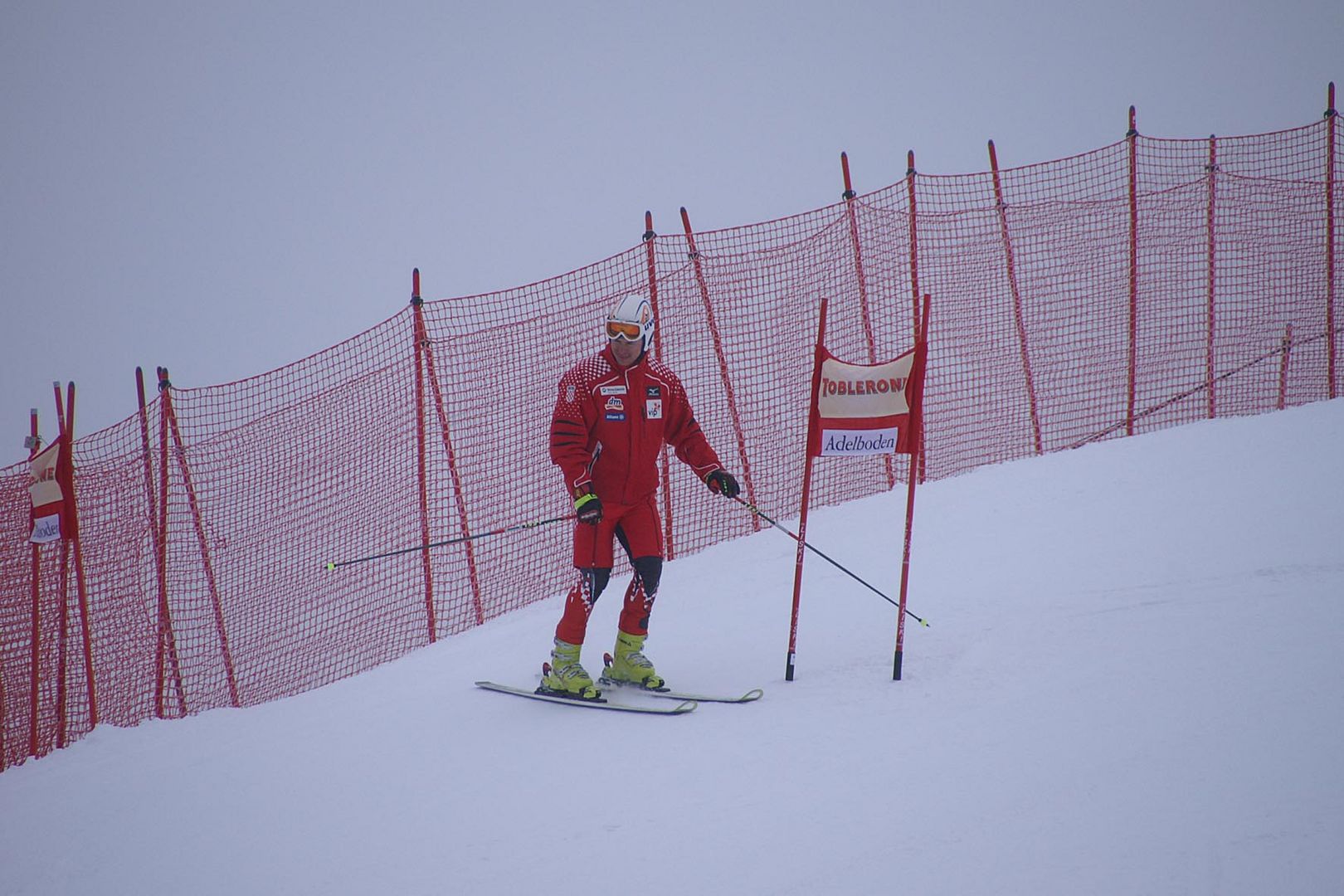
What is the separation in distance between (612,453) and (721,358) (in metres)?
2.87

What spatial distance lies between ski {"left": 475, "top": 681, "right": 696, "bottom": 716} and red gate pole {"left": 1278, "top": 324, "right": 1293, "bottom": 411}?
6711 mm

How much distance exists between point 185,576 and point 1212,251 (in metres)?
9.26

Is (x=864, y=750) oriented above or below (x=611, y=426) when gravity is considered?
below

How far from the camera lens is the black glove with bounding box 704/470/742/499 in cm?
488

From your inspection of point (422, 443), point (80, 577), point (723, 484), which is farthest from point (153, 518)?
point (723, 484)

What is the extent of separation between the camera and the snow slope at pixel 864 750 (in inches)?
124

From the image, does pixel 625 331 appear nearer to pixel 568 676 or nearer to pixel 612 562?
pixel 612 562

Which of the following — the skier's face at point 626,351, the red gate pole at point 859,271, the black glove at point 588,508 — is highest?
the red gate pole at point 859,271

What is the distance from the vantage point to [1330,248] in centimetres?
849

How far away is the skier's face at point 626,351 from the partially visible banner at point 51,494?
4.05 m

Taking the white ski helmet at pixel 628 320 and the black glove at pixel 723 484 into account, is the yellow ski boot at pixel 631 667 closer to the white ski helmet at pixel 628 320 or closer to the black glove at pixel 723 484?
the black glove at pixel 723 484

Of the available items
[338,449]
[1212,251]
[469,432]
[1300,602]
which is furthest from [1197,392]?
[338,449]

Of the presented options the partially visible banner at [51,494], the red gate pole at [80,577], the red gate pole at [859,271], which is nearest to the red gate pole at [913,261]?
the red gate pole at [859,271]

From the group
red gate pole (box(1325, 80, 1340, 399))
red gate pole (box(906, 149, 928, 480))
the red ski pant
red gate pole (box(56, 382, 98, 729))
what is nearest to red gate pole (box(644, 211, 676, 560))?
red gate pole (box(906, 149, 928, 480))
